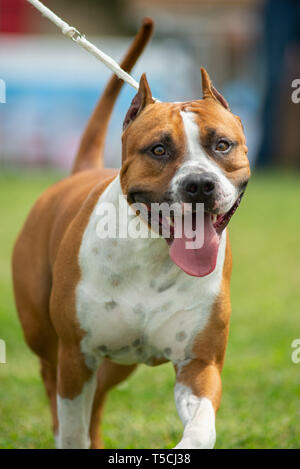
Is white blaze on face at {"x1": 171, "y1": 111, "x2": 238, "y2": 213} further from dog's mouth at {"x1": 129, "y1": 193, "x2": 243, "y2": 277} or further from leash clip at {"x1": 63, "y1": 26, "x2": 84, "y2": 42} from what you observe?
leash clip at {"x1": 63, "y1": 26, "x2": 84, "y2": 42}

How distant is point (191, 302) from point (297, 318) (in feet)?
12.6

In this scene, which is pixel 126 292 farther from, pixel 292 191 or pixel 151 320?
Answer: pixel 292 191

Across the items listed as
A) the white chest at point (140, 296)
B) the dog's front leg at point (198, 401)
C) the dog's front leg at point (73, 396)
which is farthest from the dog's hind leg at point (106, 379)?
the dog's front leg at point (198, 401)

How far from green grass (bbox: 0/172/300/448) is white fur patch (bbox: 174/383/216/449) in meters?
0.92

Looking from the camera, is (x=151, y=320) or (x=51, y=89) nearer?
(x=151, y=320)

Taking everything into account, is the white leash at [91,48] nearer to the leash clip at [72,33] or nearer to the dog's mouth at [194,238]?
the leash clip at [72,33]

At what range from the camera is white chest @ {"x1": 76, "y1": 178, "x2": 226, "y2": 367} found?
3562mm

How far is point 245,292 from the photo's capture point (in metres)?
8.16

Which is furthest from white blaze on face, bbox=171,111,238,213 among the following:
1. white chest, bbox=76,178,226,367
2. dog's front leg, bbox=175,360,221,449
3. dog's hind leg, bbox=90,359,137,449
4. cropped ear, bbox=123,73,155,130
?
dog's hind leg, bbox=90,359,137,449

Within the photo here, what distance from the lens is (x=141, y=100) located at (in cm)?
360

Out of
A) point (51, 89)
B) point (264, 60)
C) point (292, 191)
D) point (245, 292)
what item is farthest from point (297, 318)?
point (264, 60)

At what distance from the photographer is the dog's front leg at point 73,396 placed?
379 cm

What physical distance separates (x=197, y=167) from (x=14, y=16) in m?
20.9

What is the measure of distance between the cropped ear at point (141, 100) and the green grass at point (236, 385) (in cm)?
173
